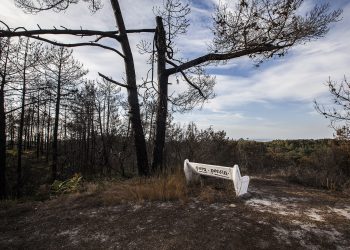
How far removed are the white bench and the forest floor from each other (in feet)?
0.84

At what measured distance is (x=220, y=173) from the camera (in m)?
6.70

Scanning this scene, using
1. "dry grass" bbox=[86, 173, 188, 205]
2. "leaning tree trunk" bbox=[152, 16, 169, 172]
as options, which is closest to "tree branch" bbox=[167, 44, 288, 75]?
"leaning tree trunk" bbox=[152, 16, 169, 172]

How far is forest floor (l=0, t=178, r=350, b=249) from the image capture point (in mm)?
4387

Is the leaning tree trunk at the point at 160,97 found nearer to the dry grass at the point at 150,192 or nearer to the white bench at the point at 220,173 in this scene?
the white bench at the point at 220,173

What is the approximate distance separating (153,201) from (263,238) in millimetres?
2447

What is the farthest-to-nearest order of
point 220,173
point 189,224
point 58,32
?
1. point 58,32
2. point 220,173
3. point 189,224

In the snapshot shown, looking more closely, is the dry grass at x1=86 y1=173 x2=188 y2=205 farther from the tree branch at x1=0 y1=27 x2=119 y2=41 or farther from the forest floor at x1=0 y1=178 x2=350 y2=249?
the tree branch at x1=0 y1=27 x2=119 y2=41

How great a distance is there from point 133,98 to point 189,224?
5314 millimetres

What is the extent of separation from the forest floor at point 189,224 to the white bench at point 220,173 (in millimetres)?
256

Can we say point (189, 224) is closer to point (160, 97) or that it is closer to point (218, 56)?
point (160, 97)

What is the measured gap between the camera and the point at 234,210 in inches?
214

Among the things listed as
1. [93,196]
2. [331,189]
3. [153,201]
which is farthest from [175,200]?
[331,189]

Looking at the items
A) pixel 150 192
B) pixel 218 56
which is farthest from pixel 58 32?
pixel 150 192

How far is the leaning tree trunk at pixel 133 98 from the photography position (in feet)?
31.3
